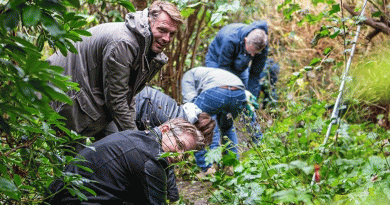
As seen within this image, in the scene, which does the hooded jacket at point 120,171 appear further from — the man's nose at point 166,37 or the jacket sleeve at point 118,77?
the man's nose at point 166,37

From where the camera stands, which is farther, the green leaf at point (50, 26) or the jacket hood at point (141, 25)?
the jacket hood at point (141, 25)

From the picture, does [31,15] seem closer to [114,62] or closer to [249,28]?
[114,62]

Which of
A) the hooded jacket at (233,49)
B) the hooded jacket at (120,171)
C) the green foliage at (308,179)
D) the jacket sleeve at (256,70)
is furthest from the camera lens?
the jacket sleeve at (256,70)

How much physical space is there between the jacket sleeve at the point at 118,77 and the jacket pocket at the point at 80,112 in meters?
0.14

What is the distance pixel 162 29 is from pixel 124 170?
4.04ft

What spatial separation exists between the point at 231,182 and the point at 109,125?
129 cm

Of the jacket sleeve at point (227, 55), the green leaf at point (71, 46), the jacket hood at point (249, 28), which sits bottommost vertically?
the jacket sleeve at point (227, 55)

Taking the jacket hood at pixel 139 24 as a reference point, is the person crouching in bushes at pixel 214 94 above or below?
below

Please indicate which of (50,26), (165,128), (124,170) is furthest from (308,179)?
(50,26)

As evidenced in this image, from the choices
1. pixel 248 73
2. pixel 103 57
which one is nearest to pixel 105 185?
pixel 103 57

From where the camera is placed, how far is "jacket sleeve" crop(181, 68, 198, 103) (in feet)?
17.5

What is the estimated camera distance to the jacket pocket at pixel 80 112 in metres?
3.64

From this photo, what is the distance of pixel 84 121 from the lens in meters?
3.73

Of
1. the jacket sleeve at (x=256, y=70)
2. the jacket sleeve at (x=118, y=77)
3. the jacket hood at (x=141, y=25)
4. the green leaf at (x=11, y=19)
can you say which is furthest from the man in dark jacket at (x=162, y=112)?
the green leaf at (x=11, y=19)
